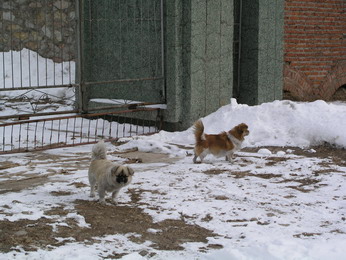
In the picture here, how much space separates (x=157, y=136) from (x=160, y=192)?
3.32 m

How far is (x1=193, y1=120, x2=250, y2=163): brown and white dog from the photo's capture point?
7.90 m

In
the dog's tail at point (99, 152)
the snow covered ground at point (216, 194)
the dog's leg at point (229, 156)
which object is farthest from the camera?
the dog's leg at point (229, 156)

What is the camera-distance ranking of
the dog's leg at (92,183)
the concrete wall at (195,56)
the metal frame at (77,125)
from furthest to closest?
the concrete wall at (195,56) → the metal frame at (77,125) → the dog's leg at (92,183)

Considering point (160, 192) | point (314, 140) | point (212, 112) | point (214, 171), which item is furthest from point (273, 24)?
point (160, 192)

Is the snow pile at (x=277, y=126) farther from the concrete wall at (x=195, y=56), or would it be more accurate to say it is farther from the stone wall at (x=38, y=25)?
the stone wall at (x=38, y=25)

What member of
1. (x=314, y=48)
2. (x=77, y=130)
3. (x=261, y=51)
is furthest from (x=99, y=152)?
(x=314, y=48)

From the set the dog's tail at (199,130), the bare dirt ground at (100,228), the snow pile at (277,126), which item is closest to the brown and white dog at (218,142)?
the dog's tail at (199,130)

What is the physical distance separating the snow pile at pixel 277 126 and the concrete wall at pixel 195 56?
0.40 meters

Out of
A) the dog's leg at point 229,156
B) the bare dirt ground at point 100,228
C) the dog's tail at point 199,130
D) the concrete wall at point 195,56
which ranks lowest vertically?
the bare dirt ground at point 100,228

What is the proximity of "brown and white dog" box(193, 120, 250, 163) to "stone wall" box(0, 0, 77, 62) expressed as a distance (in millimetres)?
6504

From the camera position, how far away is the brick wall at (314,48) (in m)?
12.0

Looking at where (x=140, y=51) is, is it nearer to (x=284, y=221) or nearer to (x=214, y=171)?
(x=214, y=171)

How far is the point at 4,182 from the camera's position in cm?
688

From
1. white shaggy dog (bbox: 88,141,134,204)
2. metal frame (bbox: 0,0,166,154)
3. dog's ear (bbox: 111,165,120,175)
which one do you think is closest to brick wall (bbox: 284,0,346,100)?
metal frame (bbox: 0,0,166,154)
